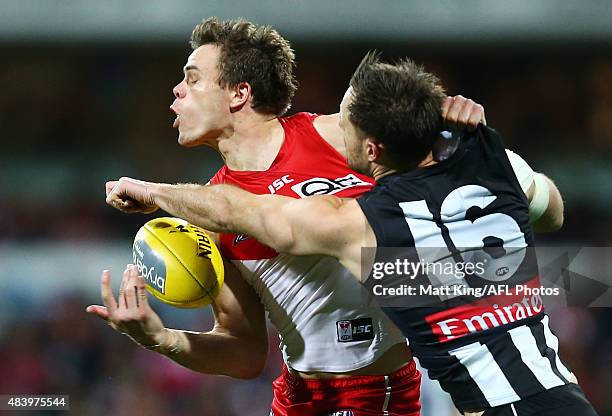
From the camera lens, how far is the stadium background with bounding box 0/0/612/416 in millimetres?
8539

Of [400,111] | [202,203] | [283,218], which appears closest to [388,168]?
[400,111]

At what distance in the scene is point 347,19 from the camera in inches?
378

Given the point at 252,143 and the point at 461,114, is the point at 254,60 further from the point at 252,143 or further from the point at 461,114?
the point at 461,114

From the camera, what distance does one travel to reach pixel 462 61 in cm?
959

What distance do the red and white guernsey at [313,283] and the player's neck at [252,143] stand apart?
0.16ft

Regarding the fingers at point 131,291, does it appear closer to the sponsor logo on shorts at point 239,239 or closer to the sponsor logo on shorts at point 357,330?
the sponsor logo on shorts at point 239,239

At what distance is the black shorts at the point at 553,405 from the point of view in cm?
286

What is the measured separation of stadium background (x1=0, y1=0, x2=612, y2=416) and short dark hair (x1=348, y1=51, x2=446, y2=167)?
5.29 meters

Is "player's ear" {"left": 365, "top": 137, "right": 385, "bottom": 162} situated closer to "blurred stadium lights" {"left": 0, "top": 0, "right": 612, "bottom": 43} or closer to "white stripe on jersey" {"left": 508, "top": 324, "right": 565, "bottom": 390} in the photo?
"white stripe on jersey" {"left": 508, "top": 324, "right": 565, "bottom": 390}

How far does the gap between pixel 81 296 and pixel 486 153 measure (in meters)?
5.45

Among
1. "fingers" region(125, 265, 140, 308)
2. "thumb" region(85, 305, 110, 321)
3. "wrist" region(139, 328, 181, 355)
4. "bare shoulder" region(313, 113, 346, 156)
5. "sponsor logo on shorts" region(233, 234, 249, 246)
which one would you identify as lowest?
"wrist" region(139, 328, 181, 355)

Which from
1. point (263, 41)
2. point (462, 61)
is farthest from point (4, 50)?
point (263, 41)

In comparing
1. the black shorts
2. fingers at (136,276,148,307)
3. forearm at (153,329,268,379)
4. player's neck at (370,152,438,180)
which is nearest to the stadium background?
forearm at (153,329,268,379)

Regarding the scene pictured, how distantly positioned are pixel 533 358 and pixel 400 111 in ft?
3.12
